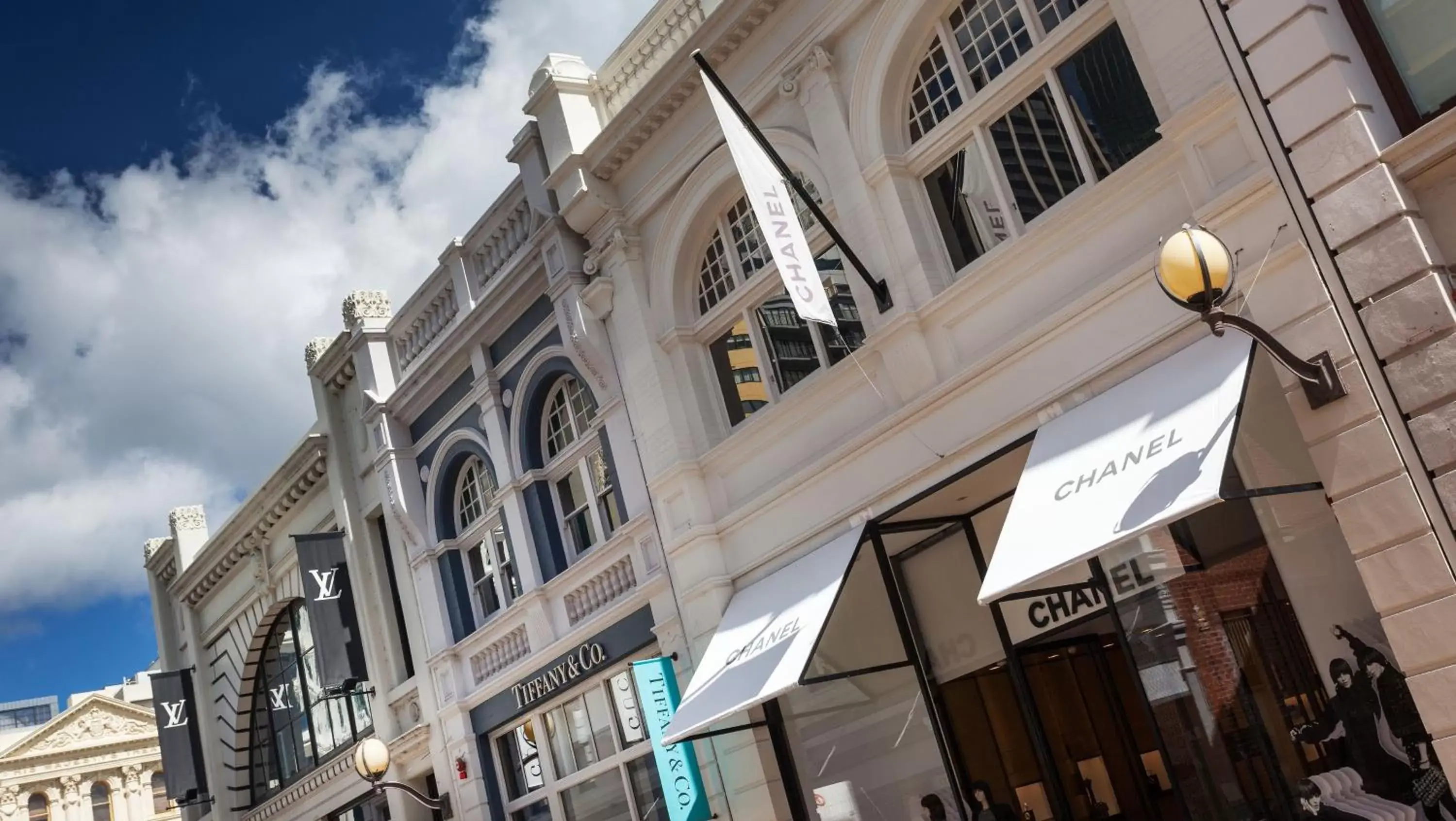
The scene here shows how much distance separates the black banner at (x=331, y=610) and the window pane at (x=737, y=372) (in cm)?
939

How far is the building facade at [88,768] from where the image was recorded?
183ft

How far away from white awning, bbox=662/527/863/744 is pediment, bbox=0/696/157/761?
176ft

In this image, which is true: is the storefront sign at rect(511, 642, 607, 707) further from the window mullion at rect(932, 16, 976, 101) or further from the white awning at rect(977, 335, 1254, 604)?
the window mullion at rect(932, 16, 976, 101)

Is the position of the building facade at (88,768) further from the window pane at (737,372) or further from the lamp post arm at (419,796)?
the window pane at (737,372)

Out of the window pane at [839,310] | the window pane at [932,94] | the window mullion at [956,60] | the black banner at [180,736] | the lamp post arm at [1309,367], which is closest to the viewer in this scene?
the lamp post arm at [1309,367]

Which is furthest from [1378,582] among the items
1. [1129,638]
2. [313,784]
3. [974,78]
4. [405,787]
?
[313,784]

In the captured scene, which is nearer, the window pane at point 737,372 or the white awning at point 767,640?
the white awning at point 767,640

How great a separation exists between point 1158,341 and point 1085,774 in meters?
4.35

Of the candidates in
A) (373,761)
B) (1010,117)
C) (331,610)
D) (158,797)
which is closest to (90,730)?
(158,797)

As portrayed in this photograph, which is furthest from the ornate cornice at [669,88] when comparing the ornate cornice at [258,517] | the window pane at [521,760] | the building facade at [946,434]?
the ornate cornice at [258,517]

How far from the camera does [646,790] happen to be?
1551 centimetres

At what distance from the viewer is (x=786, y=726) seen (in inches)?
531

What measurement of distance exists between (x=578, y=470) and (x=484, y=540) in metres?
2.67

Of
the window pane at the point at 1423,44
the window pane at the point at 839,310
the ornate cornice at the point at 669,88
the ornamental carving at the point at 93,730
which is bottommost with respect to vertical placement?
the window pane at the point at 1423,44
